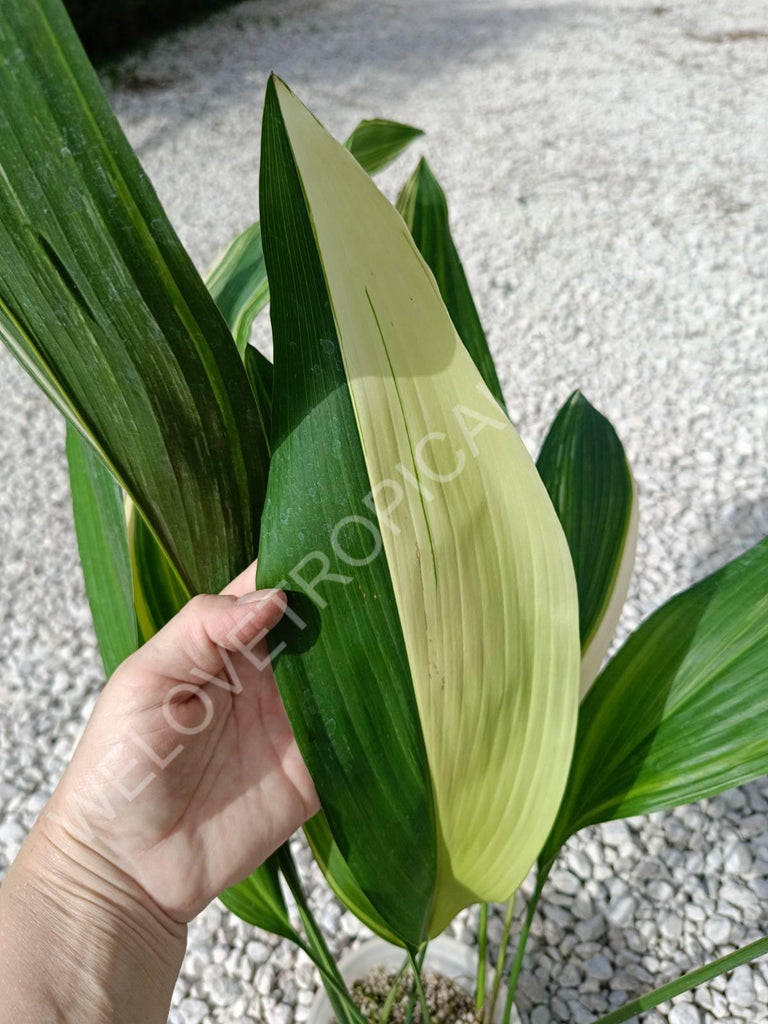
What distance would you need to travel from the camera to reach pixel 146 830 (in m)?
0.56

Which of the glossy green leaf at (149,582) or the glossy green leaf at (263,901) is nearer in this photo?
the glossy green leaf at (149,582)

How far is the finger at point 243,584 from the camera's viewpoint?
50cm

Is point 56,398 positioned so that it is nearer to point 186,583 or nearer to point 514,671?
point 186,583

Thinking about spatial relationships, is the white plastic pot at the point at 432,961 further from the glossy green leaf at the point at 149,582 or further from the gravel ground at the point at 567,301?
the glossy green leaf at the point at 149,582

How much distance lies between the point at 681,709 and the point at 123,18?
14.3ft

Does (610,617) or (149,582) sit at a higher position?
(149,582)

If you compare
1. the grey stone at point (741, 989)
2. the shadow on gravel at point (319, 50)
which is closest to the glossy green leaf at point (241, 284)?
the grey stone at point (741, 989)

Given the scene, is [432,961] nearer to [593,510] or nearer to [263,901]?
[263,901]

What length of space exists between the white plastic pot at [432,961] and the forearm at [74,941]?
0.36 metres

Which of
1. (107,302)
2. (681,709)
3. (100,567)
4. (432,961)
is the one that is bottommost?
(432,961)

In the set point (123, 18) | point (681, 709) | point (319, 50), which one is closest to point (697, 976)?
point (681, 709)

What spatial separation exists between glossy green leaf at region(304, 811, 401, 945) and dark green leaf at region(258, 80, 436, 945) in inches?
2.0

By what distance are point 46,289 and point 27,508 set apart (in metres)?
1.49

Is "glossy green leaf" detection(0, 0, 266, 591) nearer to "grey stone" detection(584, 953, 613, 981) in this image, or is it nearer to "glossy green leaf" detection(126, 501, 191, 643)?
"glossy green leaf" detection(126, 501, 191, 643)
